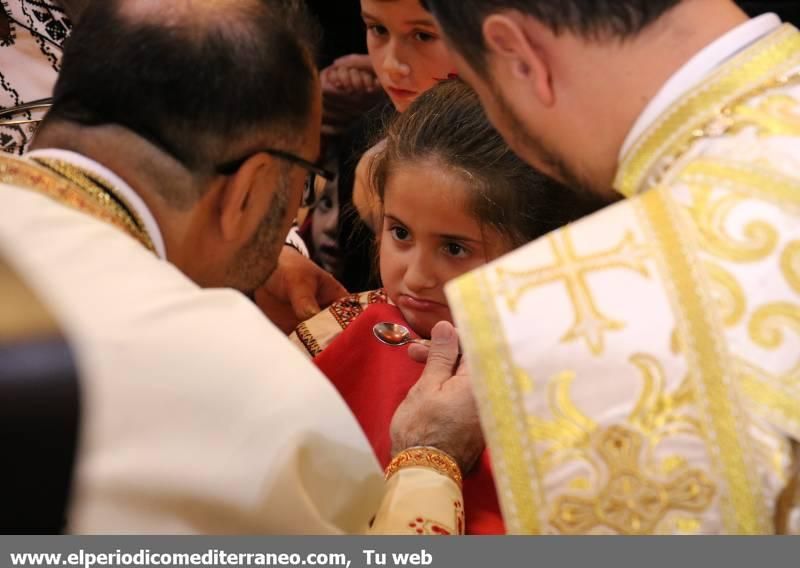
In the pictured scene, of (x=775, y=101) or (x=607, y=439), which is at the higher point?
(x=775, y=101)

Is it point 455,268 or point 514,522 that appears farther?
point 455,268

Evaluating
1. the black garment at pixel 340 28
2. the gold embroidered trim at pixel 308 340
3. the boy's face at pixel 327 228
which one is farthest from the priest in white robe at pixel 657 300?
the black garment at pixel 340 28

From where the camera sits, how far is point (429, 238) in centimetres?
228

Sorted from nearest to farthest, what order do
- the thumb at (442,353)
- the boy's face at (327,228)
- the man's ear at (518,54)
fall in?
1. the man's ear at (518,54)
2. the thumb at (442,353)
3. the boy's face at (327,228)

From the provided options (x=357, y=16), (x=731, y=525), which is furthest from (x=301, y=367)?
(x=357, y=16)

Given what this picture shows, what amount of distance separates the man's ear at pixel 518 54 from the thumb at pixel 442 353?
695 millimetres

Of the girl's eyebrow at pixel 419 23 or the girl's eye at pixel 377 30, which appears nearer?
the girl's eyebrow at pixel 419 23

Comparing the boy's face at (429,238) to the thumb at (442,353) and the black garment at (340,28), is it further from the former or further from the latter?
the black garment at (340,28)

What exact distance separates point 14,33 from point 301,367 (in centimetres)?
193

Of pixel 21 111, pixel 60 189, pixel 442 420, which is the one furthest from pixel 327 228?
pixel 60 189

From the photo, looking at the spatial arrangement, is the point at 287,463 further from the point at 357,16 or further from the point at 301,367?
the point at 357,16

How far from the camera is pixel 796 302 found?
1361 millimetres

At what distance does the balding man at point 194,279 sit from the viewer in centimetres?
135

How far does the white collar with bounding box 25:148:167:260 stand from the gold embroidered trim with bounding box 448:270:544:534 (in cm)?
52
